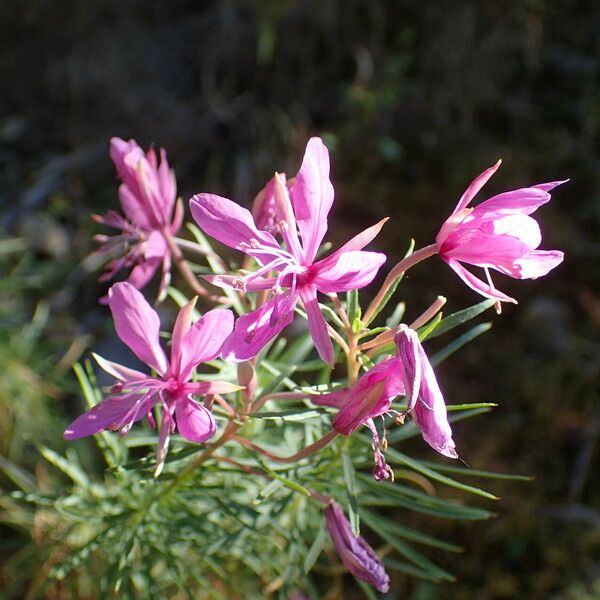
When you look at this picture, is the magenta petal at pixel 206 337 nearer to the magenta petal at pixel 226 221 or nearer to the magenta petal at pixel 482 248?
the magenta petal at pixel 226 221

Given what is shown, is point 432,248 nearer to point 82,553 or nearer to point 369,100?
point 82,553

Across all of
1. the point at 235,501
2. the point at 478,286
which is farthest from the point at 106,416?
the point at 478,286

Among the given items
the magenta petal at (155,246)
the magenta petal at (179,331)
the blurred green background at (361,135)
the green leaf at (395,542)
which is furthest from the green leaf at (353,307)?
the blurred green background at (361,135)

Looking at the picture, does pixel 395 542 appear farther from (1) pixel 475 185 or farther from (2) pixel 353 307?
(1) pixel 475 185

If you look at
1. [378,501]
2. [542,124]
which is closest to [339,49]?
[542,124]

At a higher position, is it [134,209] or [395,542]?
[134,209]

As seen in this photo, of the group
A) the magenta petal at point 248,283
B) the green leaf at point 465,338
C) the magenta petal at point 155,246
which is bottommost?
the green leaf at point 465,338
